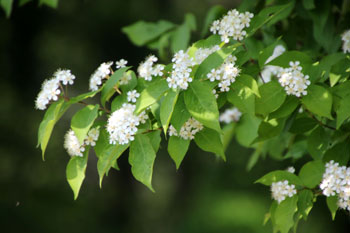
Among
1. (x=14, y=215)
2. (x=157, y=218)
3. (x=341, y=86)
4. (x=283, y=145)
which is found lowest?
(x=157, y=218)

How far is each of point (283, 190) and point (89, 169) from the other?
743 centimetres

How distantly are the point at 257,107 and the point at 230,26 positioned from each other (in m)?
0.35

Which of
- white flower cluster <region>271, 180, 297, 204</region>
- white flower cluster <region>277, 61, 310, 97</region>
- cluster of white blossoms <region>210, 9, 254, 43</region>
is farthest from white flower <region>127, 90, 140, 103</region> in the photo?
white flower cluster <region>271, 180, 297, 204</region>

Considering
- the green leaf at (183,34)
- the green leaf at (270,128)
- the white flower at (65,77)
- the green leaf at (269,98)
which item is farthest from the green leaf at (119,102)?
the green leaf at (183,34)

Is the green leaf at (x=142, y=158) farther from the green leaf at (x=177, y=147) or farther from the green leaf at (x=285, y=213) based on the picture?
the green leaf at (x=285, y=213)

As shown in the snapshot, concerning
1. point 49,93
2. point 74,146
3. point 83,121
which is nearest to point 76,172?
point 74,146

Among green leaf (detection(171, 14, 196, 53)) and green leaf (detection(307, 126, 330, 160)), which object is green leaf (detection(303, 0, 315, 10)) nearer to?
green leaf (detection(307, 126, 330, 160))

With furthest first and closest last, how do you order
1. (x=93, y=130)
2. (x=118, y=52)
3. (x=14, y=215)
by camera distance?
(x=118, y=52)
(x=14, y=215)
(x=93, y=130)

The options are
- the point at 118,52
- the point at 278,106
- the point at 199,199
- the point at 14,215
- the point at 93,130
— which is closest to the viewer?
the point at 278,106

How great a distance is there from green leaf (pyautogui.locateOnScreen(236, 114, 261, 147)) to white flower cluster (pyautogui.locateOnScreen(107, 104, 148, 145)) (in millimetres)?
1101

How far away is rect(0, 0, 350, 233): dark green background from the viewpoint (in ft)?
24.2

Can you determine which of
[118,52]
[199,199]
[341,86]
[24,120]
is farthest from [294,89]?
[199,199]

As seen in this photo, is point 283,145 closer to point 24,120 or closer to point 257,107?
point 257,107

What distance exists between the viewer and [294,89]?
161 centimetres
